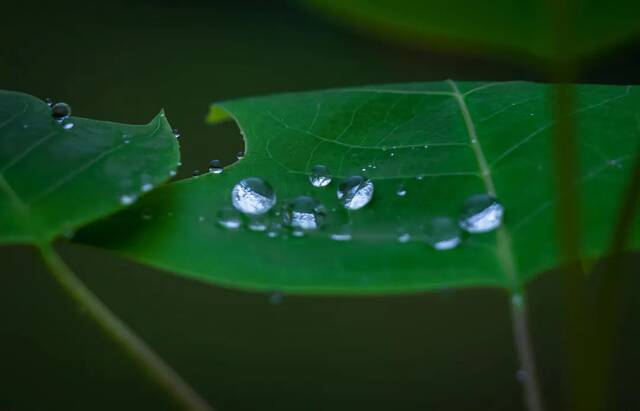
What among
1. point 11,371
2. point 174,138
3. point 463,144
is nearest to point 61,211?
point 174,138

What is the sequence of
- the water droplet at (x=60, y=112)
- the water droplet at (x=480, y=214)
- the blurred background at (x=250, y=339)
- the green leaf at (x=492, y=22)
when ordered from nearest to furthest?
the green leaf at (x=492, y=22) < the water droplet at (x=480, y=214) < the water droplet at (x=60, y=112) < the blurred background at (x=250, y=339)

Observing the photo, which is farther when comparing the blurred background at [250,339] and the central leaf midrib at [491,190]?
the blurred background at [250,339]

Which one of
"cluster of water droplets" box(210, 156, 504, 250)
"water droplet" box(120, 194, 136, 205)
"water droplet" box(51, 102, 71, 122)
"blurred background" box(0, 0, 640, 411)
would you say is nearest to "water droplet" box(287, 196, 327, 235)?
"cluster of water droplets" box(210, 156, 504, 250)

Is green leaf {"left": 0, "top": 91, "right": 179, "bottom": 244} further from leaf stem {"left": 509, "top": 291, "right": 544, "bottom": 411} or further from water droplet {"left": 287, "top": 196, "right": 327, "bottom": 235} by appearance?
leaf stem {"left": 509, "top": 291, "right": 544, "bottom": 411}

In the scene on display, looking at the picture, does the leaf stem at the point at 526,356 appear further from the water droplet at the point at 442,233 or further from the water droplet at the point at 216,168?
the water droplet at the point at 216,168

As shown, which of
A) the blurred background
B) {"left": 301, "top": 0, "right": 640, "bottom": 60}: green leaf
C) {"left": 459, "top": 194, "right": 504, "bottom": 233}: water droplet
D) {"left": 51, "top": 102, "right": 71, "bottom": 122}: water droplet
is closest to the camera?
{"left": 301, "top": 0, "right": 640, "bottom": 60}: green leaf

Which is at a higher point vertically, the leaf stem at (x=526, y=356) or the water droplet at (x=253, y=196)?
the water droplet at (x=253, y=196)

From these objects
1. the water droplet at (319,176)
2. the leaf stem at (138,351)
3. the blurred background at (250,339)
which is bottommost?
the leaf stem at (138,351)

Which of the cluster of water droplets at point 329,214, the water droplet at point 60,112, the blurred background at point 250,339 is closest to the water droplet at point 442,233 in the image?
the cluster of water droplets at point 329,214

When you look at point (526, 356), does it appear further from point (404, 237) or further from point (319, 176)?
point (319, 176)
